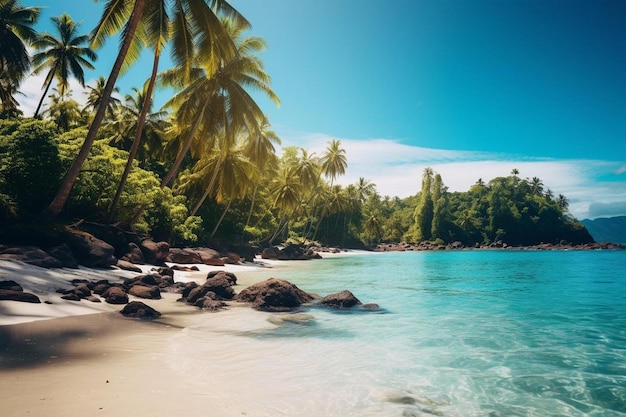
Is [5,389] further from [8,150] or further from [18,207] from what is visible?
[8,150]

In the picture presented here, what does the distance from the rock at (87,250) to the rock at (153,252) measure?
195 inches

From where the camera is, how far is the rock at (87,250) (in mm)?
14766

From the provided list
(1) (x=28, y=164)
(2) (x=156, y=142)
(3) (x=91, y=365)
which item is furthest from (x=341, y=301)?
(2) (x=156, y=142)

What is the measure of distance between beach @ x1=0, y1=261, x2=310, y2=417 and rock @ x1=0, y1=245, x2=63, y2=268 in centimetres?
248

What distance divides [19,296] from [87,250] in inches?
287

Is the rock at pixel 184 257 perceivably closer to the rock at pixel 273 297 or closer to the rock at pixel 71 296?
the rock at pixel 273 297

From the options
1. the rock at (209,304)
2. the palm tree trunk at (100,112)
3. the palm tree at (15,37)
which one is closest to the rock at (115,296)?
the rock at (209,304)

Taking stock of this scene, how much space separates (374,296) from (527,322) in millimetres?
5764

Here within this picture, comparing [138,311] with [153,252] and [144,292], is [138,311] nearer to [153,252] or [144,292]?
[144,292]

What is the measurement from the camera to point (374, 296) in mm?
14695

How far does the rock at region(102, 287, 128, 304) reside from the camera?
10031 millimetres

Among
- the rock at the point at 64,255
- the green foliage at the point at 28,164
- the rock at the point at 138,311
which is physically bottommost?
the rock at the point at 138,311

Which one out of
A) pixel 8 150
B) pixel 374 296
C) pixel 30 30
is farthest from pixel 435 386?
pixel 30 30

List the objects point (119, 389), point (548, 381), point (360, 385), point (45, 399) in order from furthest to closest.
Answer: point (548, 381)
point (360, 385)
point (119, 389)
point (45, 399)
